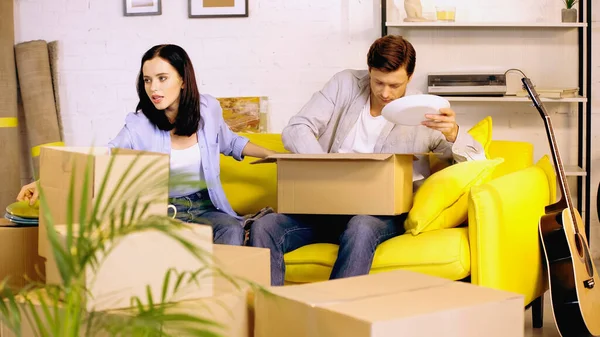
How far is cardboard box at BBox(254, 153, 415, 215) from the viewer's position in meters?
2.63

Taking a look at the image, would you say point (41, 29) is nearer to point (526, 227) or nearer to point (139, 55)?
point (139, 55)

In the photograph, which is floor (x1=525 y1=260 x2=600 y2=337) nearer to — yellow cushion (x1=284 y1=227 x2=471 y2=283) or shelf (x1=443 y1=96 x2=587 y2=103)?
yellow cushion (x1=284 y1=227 x2=471 y2=283)

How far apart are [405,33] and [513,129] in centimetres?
75

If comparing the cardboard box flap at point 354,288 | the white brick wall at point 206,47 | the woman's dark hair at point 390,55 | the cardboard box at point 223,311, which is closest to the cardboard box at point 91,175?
the cardboard box at point 223,311

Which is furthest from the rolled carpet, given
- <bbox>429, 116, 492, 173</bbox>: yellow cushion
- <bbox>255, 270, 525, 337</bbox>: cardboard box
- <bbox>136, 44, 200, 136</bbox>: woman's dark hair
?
<bbox>255, 270, 525, 337</bbox>: cardboard box

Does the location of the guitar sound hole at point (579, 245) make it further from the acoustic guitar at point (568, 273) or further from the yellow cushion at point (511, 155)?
the yellow cushion at point (511, 155)

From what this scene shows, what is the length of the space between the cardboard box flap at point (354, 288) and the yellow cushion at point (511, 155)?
5.26 ft

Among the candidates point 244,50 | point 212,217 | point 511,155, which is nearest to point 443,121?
point 511,155

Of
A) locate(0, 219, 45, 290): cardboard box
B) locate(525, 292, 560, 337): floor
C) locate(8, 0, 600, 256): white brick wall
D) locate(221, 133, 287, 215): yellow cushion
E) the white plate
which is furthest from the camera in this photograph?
locate(8, 0, 600, 256): white brick wall

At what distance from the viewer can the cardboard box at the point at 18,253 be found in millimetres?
2029

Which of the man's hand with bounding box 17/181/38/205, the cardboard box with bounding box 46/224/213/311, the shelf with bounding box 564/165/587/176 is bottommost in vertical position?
the shelf with bounding box 564/165/587/176

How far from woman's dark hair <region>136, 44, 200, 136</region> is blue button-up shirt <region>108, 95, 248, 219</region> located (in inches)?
1.2

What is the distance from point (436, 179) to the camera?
2791 millimetres

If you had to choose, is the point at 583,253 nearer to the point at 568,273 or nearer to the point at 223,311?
the point at 568,273
